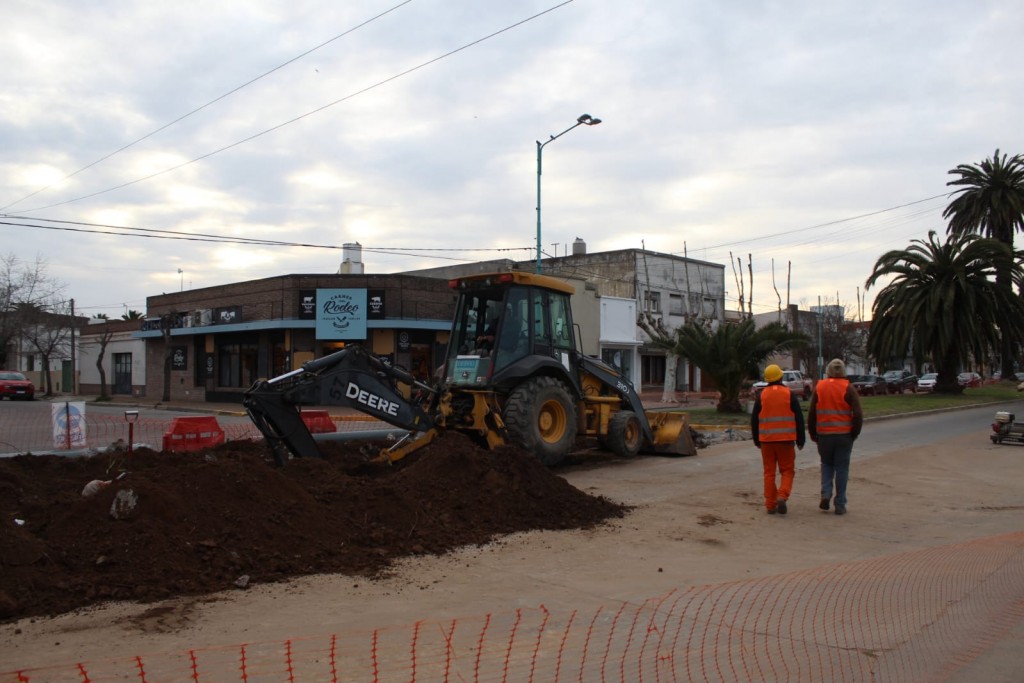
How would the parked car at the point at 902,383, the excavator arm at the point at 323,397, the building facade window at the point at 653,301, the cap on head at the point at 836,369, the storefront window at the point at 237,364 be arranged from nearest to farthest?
1. the excavator arm at the point at 323,397
2. the cap on head at the point at 836,369
3. the storefront window at the point at 237,364
4. the parked car at the point at 902,383
5. the building facade window at the point at 653,301

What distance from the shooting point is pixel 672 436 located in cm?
1452

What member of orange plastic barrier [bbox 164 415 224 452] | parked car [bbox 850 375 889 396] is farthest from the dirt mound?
parked car [bbox 850 375 889 396]

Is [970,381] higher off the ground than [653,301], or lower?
lower

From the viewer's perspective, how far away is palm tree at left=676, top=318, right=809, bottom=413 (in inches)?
963

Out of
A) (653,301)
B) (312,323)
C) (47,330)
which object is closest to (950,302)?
(653,301)

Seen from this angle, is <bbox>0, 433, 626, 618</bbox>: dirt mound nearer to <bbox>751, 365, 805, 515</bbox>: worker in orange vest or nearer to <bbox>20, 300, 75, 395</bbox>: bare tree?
<bbox>751, 365, 805, 515</bbox>: worker in orange vest

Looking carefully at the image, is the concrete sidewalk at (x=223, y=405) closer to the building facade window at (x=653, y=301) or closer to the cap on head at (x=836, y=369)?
the building facade window at (x=653, y=301)

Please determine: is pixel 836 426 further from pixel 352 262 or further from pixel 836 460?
pixel 352 262

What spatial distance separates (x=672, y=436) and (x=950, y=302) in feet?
92.7

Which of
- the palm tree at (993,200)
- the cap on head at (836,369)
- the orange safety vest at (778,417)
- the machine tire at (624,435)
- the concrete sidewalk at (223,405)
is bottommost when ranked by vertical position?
the concrete sidewalk at (223,405)

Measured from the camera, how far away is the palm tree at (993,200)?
41750mm

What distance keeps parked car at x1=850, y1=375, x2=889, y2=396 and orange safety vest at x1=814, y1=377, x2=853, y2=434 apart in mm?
37965

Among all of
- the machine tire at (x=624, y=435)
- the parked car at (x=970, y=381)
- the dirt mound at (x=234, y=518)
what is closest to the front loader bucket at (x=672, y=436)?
the machine tire at (x=624, y=435)

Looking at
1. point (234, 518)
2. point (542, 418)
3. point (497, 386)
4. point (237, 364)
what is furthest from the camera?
point (237, 364)
